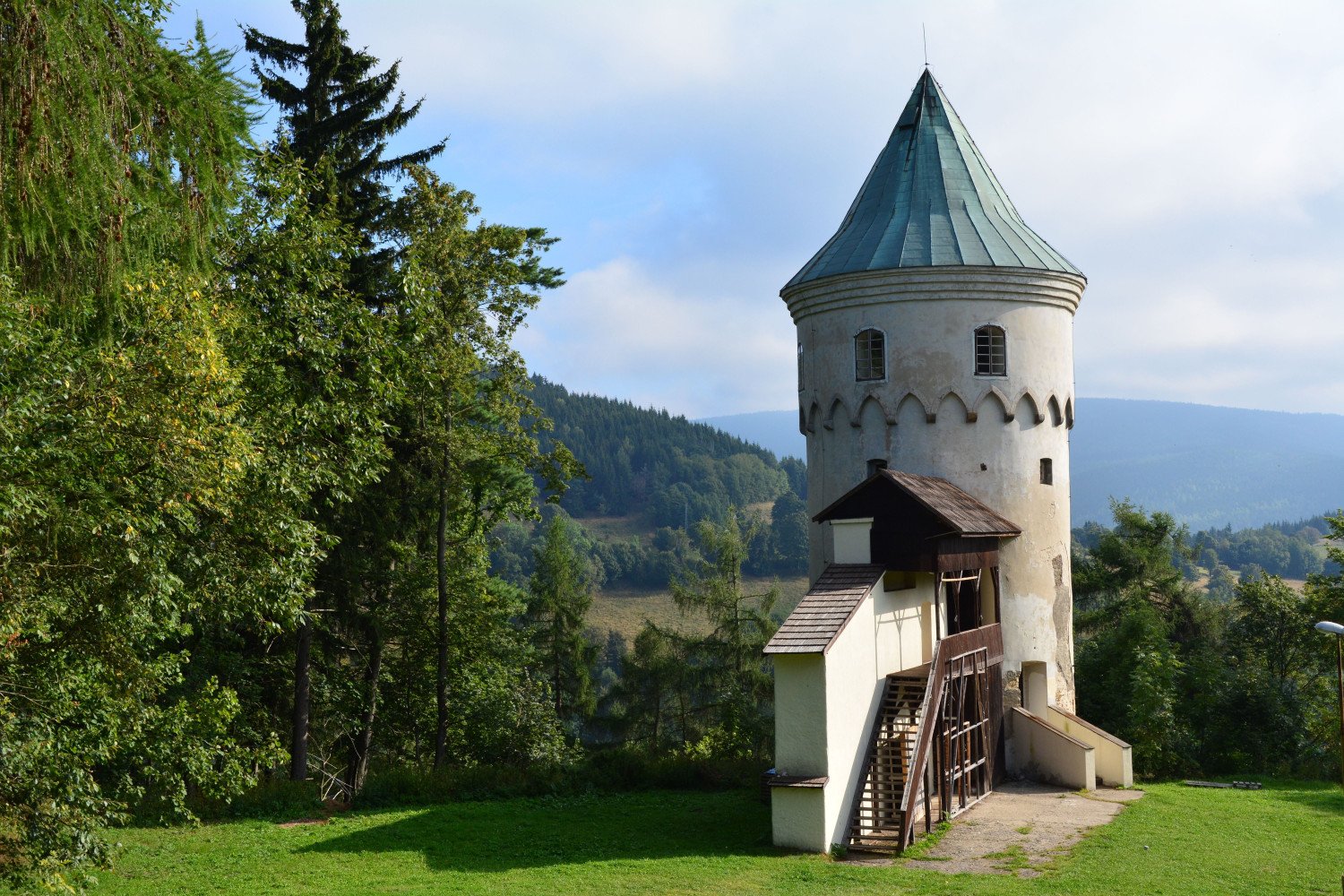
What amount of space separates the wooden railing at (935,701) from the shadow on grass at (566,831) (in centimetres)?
201

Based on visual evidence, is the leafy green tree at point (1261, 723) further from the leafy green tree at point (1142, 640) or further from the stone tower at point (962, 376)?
the stone tower at point (962, 376)

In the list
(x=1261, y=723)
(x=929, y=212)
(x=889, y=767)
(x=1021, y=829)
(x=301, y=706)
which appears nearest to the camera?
(x=889, y=767)

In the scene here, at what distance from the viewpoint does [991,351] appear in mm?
23172

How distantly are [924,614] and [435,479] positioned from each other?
1123 centimetres

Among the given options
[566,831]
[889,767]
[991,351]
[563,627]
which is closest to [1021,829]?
[889,767]

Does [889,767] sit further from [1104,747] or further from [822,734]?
[1104,747]

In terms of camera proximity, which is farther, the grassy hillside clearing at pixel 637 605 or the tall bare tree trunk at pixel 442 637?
the grassy hillside clearing at pixel 637 605

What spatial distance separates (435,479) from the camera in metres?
26.6

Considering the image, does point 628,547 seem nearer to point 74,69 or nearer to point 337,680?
point 337,680

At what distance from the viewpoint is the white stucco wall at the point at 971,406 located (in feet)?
75.3

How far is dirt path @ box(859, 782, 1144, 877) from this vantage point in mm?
16172

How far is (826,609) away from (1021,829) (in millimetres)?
4515

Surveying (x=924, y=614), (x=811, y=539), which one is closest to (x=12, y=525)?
(x=924, y=614)

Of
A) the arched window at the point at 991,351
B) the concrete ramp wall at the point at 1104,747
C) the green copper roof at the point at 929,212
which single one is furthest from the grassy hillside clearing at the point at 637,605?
the arched window at the point at 991,351
